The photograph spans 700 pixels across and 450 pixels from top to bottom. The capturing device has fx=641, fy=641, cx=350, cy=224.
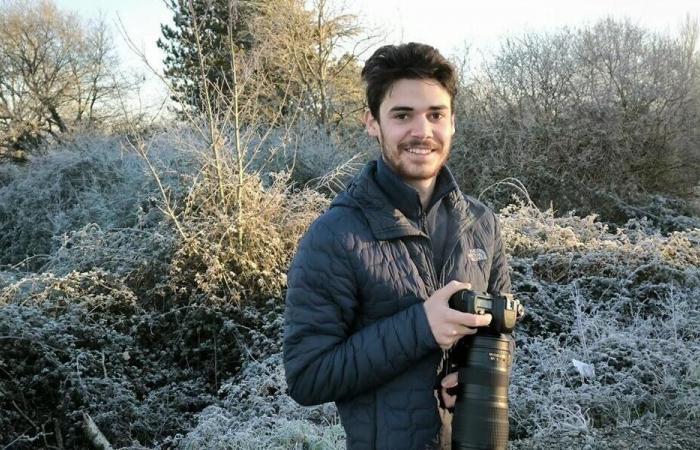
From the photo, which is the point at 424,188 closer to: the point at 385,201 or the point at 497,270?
the point at 385,201

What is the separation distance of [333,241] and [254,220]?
481 cm

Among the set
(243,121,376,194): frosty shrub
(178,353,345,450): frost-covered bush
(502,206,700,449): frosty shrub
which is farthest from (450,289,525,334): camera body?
(243,121,376,194): frosty shrub

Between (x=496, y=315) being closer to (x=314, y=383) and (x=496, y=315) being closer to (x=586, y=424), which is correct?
(x=314, y=383)

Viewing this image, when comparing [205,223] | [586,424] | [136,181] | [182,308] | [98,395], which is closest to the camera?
[586,424]

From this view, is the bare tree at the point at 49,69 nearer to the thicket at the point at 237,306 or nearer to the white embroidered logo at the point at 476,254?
the thicket at the point at 237,306

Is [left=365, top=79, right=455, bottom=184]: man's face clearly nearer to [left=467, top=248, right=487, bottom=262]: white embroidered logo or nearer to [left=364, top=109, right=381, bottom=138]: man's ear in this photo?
[left=364, top=109, right=381, bottom=138]: man's ear

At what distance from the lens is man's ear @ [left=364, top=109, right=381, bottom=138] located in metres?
1.75

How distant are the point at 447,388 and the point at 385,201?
0.50m

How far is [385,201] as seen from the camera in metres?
1.66

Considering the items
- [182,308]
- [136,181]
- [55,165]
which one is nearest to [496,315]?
[182,308]

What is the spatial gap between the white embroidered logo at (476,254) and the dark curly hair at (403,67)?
44 centimetres

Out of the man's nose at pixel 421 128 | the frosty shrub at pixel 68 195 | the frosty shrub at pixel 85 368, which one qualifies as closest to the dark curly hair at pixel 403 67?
the man's nose at pixel 421 128

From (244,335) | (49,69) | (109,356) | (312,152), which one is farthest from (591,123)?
(49,69)

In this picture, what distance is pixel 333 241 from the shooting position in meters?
1.58
